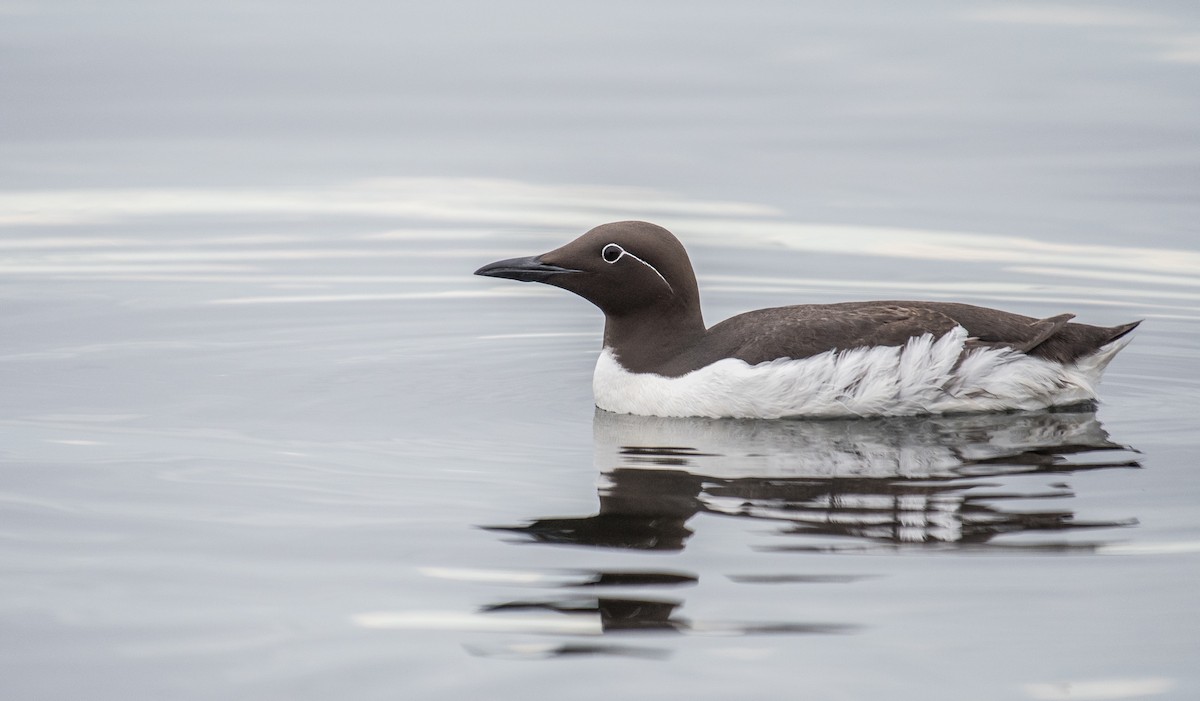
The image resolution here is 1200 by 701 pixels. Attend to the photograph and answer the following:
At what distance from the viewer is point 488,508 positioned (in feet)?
22.0

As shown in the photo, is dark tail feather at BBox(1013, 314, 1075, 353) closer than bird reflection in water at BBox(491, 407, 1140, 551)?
No

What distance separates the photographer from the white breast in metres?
8.38

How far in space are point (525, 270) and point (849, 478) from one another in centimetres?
219

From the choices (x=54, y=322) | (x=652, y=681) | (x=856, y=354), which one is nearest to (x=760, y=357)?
(x=856, y=354)

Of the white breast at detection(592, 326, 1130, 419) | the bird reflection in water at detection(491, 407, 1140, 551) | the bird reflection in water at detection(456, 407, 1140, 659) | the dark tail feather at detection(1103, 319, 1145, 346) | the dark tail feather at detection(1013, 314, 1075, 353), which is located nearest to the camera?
the bird reflection in water at detection(456, 407, 1140, 659)

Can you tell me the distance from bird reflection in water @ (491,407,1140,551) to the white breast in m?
0.07

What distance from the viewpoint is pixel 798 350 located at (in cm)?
841

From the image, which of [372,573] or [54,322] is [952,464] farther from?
[54,322]

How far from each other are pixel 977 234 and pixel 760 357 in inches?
218

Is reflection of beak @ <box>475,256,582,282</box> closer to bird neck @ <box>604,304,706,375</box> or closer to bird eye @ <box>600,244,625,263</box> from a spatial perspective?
bird eye @ <box>600,244,625,263</box>

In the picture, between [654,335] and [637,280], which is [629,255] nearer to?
[637,280]

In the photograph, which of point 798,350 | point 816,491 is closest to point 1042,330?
point 798,350

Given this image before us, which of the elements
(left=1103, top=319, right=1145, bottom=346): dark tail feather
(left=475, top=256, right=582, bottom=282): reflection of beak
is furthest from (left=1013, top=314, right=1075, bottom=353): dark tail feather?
(left=475, top=256, right=582, bottom=282): reflection of beak

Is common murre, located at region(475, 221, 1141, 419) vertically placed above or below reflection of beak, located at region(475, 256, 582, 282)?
below
